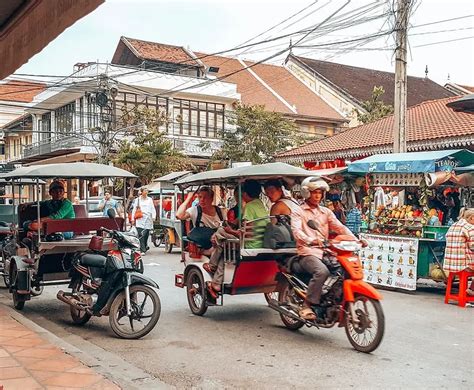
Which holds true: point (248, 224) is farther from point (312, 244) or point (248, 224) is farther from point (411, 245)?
point (411, 245)

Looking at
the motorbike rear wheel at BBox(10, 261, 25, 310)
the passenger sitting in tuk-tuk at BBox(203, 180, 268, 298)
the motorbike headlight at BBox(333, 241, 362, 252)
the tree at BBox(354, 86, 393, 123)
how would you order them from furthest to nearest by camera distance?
1. the tree at BBox(354, 86, 393, 123)
2. the motorbike rear wheel at BBox(10, 261, 25, 310)
3. the passenger sitting in tuk-tuk at BBox(203, 180, 268, 298)
4. the motorbike headlight at BBox(333, 241, 362, 252)

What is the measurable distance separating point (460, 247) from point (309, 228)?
3.20 m

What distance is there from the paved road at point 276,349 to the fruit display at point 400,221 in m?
1.80

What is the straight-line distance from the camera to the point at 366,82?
1767 inches

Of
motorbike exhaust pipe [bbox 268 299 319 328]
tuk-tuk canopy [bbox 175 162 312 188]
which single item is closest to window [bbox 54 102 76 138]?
tuk-tuk canopy [bbox 175 162 312 188]

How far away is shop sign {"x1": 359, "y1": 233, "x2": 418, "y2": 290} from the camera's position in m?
9.63

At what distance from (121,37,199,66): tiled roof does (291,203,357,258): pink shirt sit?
97.1 feet

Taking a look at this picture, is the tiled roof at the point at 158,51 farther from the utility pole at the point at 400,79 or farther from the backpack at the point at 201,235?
the backpack at the point at 201,235

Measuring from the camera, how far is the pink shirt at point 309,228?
20.3ft

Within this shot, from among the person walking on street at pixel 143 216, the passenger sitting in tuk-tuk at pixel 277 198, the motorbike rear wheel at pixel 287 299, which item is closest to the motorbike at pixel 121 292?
the motorbike rear wheel at pixel 287 299

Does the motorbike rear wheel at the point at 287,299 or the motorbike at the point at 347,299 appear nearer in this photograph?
the motorbike at the point at 347,299

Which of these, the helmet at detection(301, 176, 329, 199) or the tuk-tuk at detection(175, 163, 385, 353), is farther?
the helmet at detection(301, 176, 329, 199)

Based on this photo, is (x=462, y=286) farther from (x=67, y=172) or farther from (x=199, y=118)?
(x=199, y=118)

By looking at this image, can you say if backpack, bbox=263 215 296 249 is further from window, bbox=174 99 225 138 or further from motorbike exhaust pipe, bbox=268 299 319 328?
window, bbox=174 99 225 138
